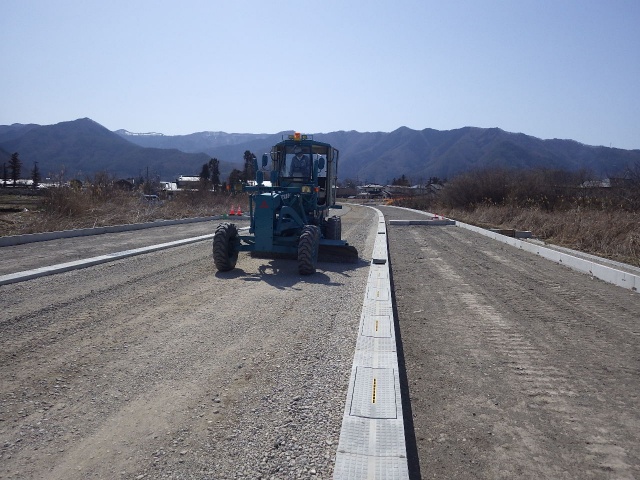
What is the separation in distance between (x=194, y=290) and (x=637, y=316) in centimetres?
715

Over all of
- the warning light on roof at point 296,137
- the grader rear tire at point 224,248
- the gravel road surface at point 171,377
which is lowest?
the gravel road surface at point 171,377

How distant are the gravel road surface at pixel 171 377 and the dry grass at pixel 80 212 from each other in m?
12.0

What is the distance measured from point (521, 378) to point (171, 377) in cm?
353

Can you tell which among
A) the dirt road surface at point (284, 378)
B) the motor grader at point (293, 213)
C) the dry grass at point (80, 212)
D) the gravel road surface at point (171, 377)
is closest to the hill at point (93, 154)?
the dry grass at point (80, 212)

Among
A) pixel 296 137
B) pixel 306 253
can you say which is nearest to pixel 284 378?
pixel 306 253

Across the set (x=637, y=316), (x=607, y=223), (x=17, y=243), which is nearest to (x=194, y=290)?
A: (x=637, y=316)

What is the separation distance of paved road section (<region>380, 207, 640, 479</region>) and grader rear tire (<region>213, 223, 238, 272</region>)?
3.69 m

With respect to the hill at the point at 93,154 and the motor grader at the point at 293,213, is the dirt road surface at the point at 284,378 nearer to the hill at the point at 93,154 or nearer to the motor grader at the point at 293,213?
the motor grader at the point at 293,213

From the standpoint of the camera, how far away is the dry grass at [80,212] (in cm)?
2086

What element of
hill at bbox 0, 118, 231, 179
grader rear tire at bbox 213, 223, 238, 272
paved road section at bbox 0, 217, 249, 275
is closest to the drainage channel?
grader rear tire at bbox 213, 223, 238, 272

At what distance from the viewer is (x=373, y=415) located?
4.43 m

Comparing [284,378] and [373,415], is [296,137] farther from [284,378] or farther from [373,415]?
[373,415]

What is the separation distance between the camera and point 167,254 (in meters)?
14.2

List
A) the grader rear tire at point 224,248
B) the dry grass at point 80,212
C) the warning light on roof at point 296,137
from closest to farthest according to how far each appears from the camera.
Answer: the grader rear tire at point 224,248 → the warning light on roof at point 296,137 → the dry grass at point 80,212
